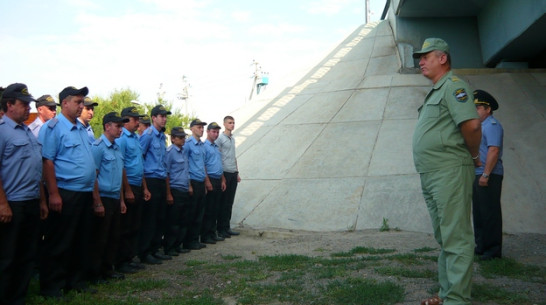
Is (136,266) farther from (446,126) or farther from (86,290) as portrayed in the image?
(446,126)

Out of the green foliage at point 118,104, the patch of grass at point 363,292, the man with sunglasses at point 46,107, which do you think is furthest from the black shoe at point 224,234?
the green foliage at point 118,104

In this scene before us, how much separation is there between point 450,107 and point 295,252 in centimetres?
396

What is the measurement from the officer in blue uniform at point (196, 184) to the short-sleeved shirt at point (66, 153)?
10.2ft

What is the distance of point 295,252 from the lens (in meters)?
7.48

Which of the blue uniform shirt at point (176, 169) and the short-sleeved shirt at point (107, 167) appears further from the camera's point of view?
the blue uniform shirt at point (176, 169)

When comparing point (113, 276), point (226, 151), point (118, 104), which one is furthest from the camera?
point (118, 104)

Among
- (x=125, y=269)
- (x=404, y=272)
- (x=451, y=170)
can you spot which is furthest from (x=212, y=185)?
(x=451, y=170)

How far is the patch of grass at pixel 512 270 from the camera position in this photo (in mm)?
5426

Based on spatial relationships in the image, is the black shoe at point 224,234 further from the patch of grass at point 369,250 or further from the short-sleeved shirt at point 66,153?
the short-sleeved shirt at point 66,153

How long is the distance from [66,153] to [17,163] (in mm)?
658

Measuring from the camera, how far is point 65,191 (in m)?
5.22

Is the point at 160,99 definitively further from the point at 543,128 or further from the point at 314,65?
the point at 543,128

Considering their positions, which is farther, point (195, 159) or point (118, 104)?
point (118, 104)

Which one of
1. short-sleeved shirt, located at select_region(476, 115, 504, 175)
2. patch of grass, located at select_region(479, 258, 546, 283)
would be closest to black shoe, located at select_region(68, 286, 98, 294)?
patch of grass, located at select_region(479, 258, 546, 283)
